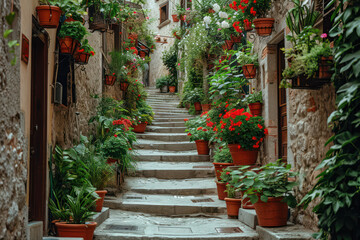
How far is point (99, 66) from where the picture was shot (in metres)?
8.46

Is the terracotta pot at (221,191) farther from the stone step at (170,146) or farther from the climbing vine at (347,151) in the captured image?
the climbing vine at (347,151)

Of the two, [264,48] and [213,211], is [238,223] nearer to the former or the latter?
[213,211]

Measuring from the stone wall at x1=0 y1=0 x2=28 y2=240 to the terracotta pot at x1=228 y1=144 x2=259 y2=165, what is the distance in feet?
13.8

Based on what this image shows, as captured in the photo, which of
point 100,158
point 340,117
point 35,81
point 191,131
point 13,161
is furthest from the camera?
point 191,131

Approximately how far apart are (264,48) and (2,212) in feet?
16.2

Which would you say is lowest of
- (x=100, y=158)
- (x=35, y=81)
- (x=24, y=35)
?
(x=100, y=158)

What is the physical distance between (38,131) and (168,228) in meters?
2.08

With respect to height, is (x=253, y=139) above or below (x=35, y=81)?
below

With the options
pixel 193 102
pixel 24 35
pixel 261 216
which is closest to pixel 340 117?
pixel 261 216

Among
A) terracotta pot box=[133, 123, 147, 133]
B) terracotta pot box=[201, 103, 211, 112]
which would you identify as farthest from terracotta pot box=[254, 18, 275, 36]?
terracotta pot box=[201, 103, 211, 112]

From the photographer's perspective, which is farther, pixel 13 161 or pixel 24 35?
pixel 24 35

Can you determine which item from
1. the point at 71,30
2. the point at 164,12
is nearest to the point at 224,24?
the point at 71,30

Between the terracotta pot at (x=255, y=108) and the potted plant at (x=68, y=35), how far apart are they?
275 centimetres

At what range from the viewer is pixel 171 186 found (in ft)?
24.8
